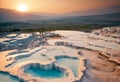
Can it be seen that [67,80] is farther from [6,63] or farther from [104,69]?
[6,63]

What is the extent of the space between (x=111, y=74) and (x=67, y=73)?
272cm

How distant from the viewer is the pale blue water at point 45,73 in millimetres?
7992

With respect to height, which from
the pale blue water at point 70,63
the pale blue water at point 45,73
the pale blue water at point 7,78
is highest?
the pale blue water at point 70,63

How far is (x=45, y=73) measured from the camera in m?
8.49

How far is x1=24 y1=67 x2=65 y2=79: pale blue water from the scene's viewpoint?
26.2 feet

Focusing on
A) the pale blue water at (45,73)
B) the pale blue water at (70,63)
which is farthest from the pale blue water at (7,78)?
the pale blue water at (70,63)

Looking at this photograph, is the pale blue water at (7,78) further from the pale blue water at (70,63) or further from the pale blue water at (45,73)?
the pale blue water at (70,63)

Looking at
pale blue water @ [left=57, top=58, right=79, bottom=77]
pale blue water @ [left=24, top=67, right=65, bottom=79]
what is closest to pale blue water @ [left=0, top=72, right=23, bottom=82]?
pale blue water @ [left=24, top=67, right=65, bottom=79]

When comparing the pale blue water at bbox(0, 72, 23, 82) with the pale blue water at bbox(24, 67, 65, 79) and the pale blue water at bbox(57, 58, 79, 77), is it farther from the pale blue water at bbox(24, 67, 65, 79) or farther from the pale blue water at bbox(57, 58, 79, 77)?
the pale blue water at bbox(57, 58, 79, 77)

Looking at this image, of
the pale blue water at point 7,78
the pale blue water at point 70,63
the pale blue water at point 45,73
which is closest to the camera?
the pale blue water at point 7,78

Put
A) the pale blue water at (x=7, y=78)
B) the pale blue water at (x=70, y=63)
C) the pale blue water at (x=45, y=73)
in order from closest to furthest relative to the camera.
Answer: the pale blue water at (x=7, y=78) → the pale blue water at (x=45, y=73) → the pale blue water at (x=70, y=63)

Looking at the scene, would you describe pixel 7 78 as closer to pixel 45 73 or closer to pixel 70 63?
pixel 45 73

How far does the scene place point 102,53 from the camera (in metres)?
12.4

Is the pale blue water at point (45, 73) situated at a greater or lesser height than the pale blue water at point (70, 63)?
lesser
